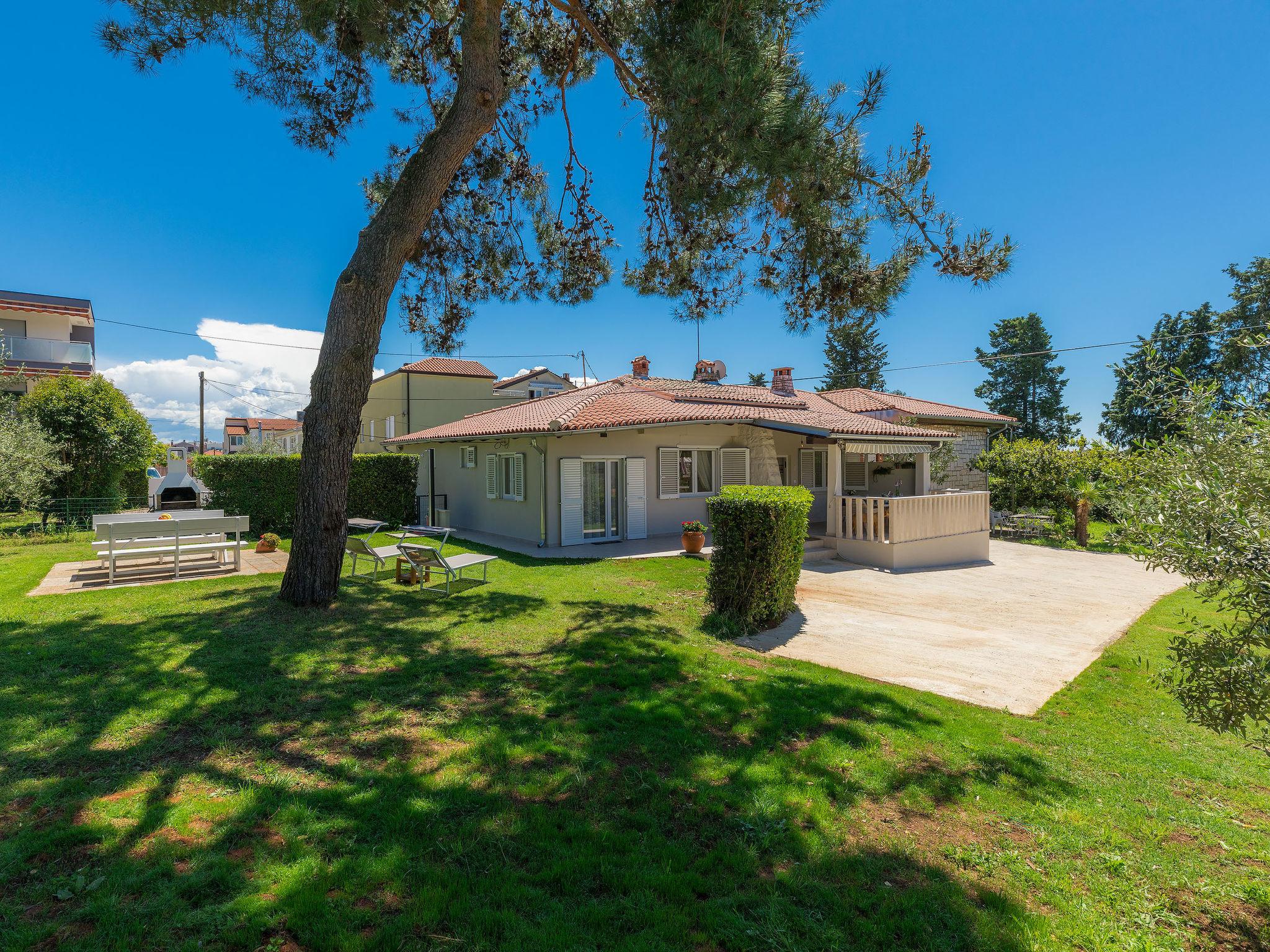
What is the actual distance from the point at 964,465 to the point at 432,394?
28857 millimetres

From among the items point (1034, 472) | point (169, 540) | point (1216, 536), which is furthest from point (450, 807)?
point (1034, 472)

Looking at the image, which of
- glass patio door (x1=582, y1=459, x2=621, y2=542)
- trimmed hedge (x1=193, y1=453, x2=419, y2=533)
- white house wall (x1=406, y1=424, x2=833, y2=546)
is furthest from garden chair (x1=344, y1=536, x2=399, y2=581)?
trimmed hedge (x1=193, y1=453, x2=419, y2=533)

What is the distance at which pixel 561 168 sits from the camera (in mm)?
10484

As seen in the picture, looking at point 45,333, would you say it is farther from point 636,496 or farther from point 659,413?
point 659,413

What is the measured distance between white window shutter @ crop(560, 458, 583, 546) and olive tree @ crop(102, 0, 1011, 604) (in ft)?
16.9

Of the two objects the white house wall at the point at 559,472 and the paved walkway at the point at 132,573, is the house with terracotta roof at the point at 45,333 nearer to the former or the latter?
the white house wall at the point at 559,472

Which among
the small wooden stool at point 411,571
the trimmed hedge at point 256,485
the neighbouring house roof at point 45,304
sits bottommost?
the small wooden stool at point 411,571

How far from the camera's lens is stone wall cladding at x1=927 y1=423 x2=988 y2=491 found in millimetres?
26594

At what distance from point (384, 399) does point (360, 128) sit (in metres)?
28.6

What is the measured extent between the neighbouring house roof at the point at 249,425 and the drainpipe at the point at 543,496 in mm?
64239

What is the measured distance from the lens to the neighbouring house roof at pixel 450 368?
109 feet

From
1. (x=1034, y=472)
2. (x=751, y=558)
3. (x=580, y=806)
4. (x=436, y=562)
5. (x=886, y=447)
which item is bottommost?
(x=580, y=806)

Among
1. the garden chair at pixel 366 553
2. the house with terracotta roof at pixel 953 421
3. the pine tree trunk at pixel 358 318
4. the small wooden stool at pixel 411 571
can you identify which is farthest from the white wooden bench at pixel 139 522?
the house with terracotta roof at pixel 953 421

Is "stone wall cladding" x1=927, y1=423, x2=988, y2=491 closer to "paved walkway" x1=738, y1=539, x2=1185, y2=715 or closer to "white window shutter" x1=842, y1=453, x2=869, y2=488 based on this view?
"white window shutter" x1=842, y1=453, x2=869, y2=488
